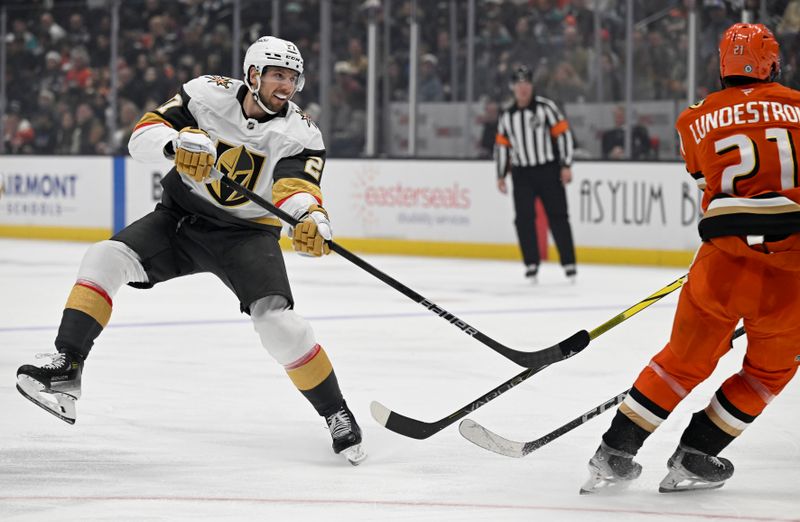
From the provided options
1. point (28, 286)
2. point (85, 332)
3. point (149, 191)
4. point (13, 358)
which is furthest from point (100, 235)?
point (85, 332)

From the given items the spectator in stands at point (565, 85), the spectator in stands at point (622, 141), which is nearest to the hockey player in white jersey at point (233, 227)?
the spectator in stands at point (622, 141)

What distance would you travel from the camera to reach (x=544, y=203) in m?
9.25

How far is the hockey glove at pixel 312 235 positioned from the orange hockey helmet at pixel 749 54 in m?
1.06

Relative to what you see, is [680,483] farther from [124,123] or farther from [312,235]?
[124,123]

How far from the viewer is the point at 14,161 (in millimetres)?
13086

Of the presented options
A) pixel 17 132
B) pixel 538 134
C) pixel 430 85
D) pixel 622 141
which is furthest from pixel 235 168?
pixel 17 132

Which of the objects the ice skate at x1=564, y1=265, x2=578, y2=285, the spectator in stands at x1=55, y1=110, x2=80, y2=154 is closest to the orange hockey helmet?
the ice skate at x1=564, y1=265, x2=578, y2=285

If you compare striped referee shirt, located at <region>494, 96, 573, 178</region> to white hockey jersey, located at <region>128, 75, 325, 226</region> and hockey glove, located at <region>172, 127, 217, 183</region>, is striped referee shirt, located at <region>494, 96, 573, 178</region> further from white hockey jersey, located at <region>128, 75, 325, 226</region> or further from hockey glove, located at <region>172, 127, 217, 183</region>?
hockey glove, located at <region>172, 127, 217, 183</region>

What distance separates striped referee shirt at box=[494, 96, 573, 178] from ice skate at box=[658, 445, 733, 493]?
605 centimetres

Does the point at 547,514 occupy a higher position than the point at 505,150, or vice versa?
the point at 505,150

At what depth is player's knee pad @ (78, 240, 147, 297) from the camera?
364 centimetres

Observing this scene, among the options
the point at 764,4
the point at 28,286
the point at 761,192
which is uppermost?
the point at 764,4

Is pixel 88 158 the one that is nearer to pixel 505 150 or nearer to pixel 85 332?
pixel 505 150

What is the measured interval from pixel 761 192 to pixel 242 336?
3.41 meters
